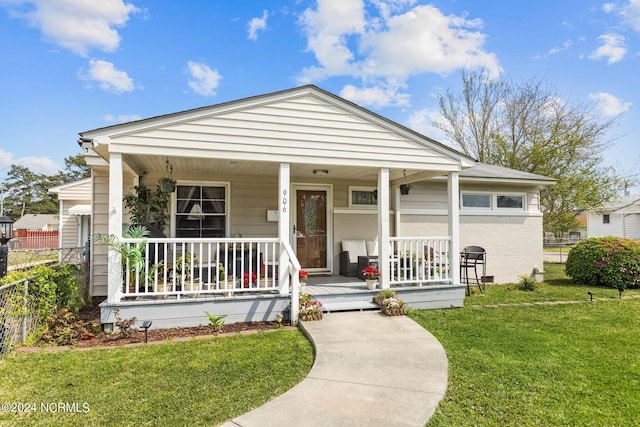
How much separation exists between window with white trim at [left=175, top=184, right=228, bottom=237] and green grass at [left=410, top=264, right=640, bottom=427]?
4517 mm

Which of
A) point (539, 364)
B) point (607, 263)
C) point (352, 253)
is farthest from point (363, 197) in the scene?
point (607, 263)

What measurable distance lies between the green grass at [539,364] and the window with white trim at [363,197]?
10.3ft

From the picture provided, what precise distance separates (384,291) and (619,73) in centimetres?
1405

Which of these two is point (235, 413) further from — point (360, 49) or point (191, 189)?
point (360, 49)

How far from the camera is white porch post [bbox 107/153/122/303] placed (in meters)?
4.90

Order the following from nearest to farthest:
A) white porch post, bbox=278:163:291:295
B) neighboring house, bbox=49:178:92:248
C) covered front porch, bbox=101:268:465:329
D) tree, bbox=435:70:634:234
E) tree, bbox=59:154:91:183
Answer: covered front porch, bbox=101:268:465:329 → white porch post, bbox=278:163:291:295 → neighboring house, bbox=49:178:92:248 → tree, bbox=435:70:634:234 → tree, bbox=59:154:91:183

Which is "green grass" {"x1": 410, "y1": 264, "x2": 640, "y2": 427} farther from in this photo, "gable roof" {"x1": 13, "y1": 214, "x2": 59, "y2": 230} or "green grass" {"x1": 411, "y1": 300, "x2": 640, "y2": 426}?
"gable roof" {"x1": 13, "y1": 214, "x2": 59, "y2": 230}

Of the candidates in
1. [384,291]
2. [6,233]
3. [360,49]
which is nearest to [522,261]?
[384,291]

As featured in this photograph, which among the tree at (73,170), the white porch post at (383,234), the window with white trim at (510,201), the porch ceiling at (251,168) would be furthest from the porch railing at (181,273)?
the tree at (73,170)

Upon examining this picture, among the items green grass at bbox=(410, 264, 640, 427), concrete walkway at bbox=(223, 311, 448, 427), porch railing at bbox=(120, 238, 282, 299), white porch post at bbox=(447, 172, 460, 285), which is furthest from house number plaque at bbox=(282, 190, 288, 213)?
white porch post at bbox=(447, 172, 460, 285)

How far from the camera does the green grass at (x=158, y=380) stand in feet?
8.95

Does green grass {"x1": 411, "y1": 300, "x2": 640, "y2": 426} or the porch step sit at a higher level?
the porch step

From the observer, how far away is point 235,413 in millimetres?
2717

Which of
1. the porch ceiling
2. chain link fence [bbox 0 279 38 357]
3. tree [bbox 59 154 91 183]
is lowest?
chain link fence [bbox 0 279 38 357]
